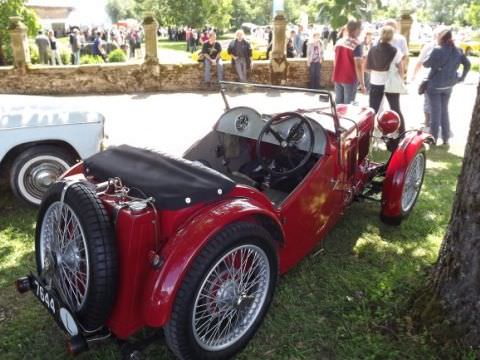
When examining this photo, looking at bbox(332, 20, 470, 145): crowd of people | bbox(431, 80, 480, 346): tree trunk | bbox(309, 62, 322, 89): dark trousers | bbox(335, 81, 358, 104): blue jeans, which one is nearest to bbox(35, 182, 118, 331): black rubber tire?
bbox(431, 80, 480, 346): tree trunk

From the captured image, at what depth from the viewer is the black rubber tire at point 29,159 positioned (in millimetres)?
4426

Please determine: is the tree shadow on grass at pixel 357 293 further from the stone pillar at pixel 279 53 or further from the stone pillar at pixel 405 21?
the stone pillar at pixel 405 21

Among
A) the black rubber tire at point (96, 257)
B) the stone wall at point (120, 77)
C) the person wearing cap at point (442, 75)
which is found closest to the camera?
the black rubber tire at point (96, 257)

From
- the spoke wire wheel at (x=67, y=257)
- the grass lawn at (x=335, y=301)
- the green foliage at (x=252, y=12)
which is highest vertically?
the green foliage at (x=252, y=12)

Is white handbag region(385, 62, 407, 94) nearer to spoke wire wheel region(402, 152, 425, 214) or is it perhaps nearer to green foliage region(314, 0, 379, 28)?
green foliage region(314, 0, 379, 28)

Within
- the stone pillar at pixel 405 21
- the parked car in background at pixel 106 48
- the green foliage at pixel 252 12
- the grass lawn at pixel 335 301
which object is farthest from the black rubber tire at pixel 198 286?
the green foliage at pixel 252 12

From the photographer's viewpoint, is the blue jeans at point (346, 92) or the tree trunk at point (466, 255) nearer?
the tree trunk at point (466, 255)

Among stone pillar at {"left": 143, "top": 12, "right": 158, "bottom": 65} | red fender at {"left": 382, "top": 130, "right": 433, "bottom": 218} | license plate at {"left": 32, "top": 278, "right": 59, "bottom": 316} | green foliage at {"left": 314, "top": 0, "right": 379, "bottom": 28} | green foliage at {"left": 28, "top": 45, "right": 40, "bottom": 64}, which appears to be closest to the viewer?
license plate at {"left": 32, "top": 278, "right": 59, "bottom": 316}

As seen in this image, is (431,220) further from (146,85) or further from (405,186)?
(146,85)

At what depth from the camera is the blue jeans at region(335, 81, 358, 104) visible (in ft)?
24.8

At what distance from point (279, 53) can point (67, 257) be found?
1188 centimetres

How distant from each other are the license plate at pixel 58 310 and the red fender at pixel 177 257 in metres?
0.38

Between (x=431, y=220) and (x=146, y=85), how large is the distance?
1010cm

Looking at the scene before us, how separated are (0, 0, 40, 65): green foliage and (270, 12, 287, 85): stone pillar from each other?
8.42m
